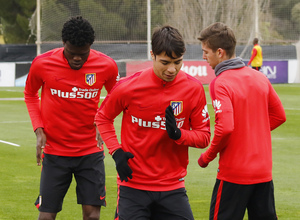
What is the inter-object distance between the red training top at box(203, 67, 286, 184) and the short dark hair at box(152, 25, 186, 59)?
1.86 feet

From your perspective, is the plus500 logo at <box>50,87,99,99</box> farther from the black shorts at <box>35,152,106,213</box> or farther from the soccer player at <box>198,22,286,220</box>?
the soccer player at <box>198,22,286,220</box>

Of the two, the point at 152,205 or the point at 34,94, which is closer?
the point at 152,205

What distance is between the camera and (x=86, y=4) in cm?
3606

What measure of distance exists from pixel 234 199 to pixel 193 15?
32961 mm

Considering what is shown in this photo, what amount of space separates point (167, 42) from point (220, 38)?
69 centimetres

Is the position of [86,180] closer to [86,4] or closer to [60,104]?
[60,104]

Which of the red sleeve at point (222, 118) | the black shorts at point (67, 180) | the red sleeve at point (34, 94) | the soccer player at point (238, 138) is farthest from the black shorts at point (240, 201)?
the red sleeve at point (34, 94)

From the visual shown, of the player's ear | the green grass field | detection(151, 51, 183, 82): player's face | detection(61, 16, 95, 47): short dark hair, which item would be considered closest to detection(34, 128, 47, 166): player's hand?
detection(61, 16, 95, 47): short dark hair

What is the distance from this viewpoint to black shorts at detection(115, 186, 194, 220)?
4.81 metres

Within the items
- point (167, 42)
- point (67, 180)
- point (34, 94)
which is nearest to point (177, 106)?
point (167, 42)

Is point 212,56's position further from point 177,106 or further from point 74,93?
point 74,93

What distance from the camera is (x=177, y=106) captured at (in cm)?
483

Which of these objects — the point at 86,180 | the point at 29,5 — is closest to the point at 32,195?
the point at 86,180

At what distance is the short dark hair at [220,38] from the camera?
5223mm
